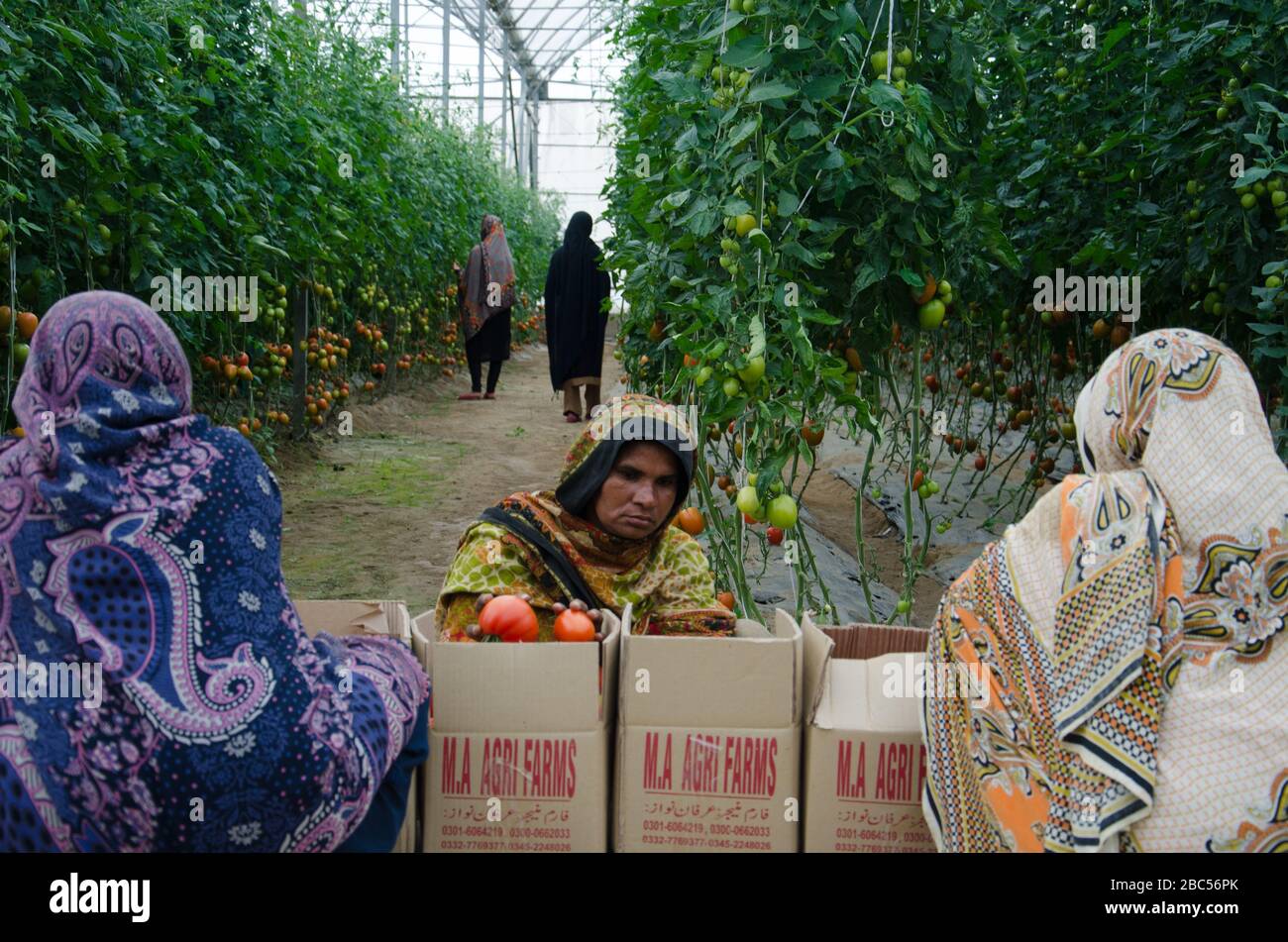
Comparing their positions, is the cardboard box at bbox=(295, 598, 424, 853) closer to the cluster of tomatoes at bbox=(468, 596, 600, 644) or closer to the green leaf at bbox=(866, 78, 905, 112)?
the cluster of tomatoes at bbox=(468, 596, 600, 644)

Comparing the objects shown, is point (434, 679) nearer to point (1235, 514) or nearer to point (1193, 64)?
point (1235, 514)

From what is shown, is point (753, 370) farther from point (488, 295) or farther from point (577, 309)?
point (488, 295)

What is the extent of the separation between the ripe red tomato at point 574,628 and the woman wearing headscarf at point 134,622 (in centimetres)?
52

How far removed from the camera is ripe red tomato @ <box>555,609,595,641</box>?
1965 mm

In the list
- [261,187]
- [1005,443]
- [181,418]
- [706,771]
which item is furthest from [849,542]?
[181,418]

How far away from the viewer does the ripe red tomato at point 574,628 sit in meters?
1.96

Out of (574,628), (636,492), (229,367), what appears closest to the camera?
(574,628)

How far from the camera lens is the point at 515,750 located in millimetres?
1818

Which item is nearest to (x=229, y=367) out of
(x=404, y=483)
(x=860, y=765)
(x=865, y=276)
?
(x=404, y=483)

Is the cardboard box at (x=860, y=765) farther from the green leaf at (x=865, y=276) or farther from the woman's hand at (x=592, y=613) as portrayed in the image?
the green leaf at (x=865, y=276)

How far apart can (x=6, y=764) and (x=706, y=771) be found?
998mm
